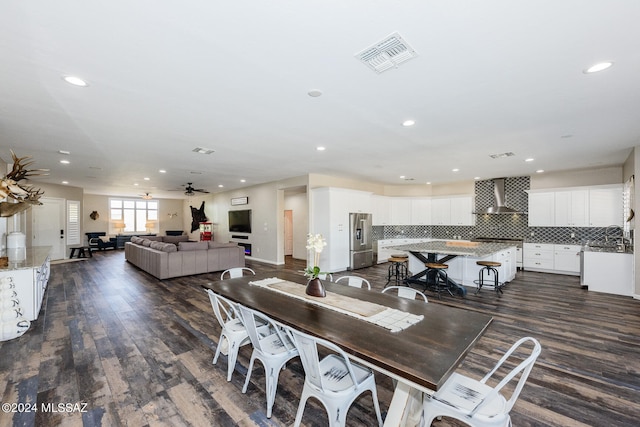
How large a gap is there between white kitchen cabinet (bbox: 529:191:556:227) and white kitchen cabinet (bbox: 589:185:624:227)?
2.42 feet

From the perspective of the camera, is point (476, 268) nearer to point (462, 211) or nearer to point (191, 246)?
point (462, 211)

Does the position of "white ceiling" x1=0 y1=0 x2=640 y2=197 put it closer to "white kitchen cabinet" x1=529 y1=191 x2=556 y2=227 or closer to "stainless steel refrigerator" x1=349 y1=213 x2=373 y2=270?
"white kitchen cabinet" x1=529 y1=191 x2=556 y2=227

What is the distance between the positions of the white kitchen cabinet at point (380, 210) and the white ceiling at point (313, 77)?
4.13m

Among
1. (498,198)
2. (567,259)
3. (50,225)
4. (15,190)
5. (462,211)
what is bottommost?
(567,259)

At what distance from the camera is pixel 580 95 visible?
2762 mm

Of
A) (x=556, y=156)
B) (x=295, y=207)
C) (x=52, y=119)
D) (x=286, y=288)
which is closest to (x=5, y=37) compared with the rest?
(x=52, y=119)

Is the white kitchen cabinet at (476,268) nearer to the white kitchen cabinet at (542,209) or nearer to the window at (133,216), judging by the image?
the white kitchen cabinet at (542,209)

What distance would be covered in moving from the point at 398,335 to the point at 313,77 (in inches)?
85.3

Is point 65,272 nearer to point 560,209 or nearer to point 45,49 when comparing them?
point 45,49

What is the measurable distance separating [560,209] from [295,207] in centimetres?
806

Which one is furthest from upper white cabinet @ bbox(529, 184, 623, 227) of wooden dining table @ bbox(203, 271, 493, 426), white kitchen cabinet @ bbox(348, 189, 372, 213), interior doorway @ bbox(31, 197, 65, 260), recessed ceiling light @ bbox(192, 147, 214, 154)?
interior doorway @ bbox(31, 197, 65, 260)

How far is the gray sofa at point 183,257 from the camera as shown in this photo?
21.3 feet

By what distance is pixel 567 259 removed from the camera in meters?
6.88

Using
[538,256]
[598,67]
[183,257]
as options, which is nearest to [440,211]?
[538,256]
